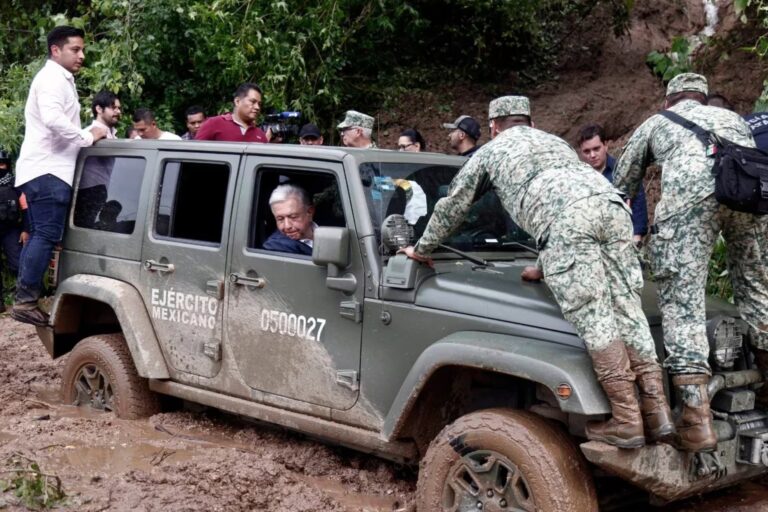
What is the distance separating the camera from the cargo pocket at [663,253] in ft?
13.1

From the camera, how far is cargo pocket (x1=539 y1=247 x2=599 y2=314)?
3.54 metres

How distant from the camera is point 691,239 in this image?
4008 millimetres

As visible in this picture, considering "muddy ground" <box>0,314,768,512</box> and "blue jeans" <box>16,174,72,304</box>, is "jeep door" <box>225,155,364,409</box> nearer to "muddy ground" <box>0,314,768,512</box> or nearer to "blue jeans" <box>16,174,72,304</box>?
"muddy ground" <box>0,314,768,512</box>

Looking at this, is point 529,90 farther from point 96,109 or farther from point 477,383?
point 477,383

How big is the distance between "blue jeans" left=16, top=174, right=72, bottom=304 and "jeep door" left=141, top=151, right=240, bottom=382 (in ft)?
2.69

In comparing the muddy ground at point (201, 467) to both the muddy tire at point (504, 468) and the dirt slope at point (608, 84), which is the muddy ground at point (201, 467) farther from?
the dirt slope at point (608, 84)

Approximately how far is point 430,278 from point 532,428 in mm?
852

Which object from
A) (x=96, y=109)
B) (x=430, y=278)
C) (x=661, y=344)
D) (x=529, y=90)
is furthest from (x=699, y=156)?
(x=529, y=90)

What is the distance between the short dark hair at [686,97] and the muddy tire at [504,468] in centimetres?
173

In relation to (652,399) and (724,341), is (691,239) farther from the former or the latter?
(652,399)

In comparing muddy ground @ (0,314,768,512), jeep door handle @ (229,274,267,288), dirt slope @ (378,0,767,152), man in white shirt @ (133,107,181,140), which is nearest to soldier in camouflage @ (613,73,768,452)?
muddy ground @ (0,314,768,512)

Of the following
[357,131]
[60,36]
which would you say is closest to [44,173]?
[60,36]

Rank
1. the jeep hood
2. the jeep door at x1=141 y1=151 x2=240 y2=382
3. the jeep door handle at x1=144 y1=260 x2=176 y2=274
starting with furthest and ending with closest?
the jeep door handle at x1=144 y1=260 x2=176 y2=274, the jeep door at x1=141 y1=151 x2=240 y2=382, the jeep hood

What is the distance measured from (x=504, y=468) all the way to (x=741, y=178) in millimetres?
1543
